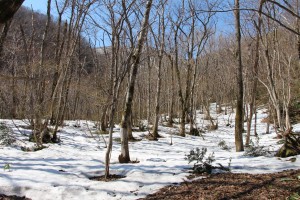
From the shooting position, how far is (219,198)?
448 centimetres

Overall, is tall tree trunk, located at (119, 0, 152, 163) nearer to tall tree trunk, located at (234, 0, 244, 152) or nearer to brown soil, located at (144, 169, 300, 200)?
brown soil, located at (144, 169, 300, 200)

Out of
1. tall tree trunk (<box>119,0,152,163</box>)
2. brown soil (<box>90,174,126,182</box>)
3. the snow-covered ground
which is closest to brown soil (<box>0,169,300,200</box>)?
the snow-covered ground

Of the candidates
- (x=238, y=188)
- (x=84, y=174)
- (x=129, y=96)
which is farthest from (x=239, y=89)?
(x=84, y=174)

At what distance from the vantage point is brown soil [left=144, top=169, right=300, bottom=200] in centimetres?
448

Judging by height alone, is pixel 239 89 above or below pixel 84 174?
above

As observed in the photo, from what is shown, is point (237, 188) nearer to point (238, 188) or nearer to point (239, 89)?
point (238, 188)

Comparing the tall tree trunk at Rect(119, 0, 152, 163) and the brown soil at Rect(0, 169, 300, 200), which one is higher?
the tall tree trunk at Rect(119, 0, 152, 163)

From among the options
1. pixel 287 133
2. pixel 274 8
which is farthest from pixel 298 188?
pixel 274 8

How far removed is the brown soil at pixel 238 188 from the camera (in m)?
4.48

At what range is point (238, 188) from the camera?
483 cm

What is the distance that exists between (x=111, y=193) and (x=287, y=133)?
432cm

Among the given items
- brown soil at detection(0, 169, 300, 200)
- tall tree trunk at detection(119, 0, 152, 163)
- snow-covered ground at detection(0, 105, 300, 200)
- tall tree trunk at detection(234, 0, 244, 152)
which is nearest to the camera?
brown soil at detection(0, 169, 300, 200)

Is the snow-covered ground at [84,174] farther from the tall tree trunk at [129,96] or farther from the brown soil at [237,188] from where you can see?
the tall tree trunk at [129,96]

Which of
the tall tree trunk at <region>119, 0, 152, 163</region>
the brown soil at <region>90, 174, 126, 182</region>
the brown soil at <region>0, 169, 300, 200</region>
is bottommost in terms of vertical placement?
the brown soil at <region>90, 174, 126, 182</region>
